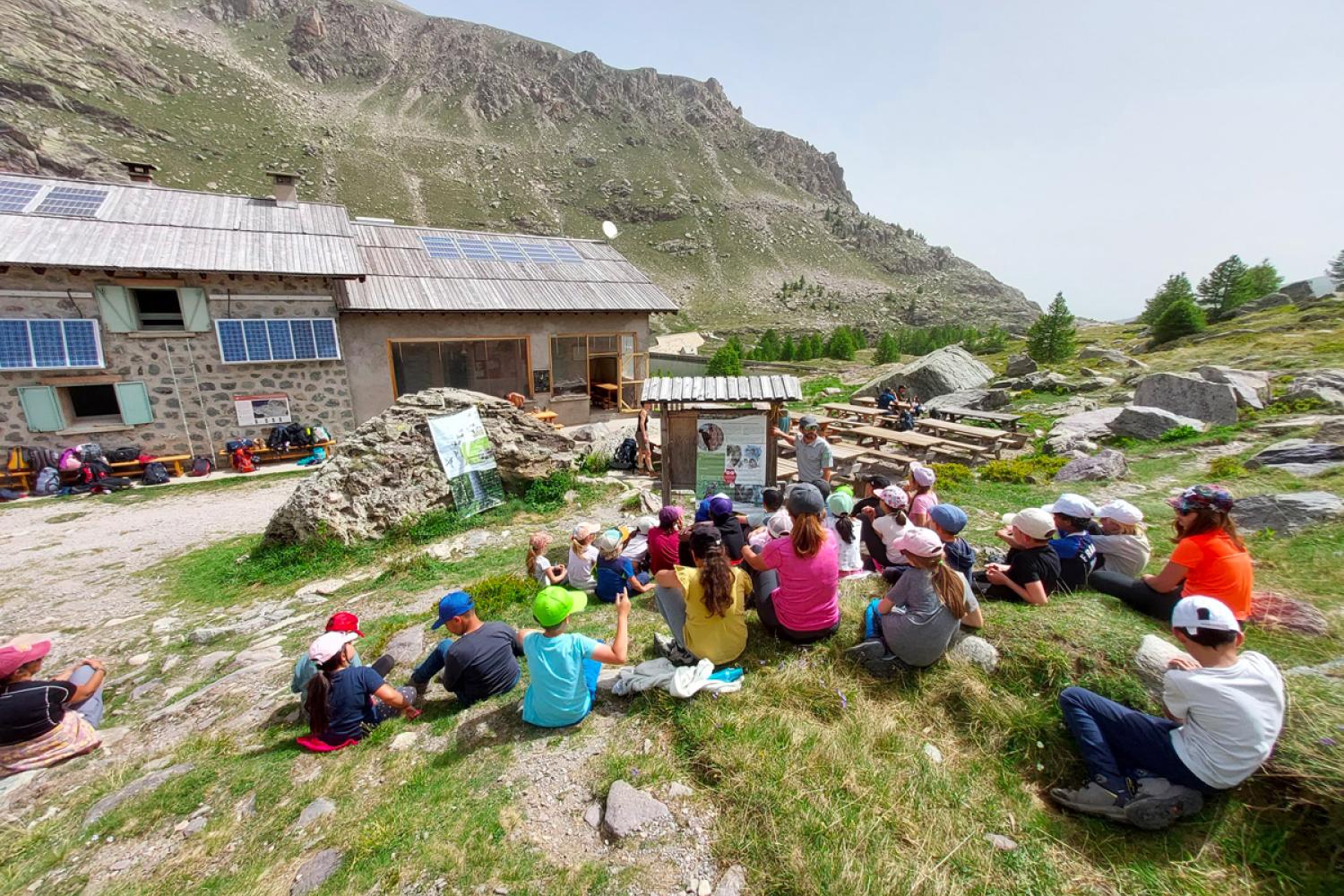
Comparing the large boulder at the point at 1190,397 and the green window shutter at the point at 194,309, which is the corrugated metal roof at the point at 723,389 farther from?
the green window shutter at the point at 194,309

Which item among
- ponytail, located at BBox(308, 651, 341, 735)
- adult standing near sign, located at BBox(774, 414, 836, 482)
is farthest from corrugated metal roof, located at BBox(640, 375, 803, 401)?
ponytail, located at BBox(308, 651, 341, 735)

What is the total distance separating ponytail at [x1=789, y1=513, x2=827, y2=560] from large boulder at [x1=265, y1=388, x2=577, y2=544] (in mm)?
8355

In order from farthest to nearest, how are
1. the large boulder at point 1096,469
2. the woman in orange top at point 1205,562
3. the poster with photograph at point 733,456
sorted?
1. the large boulder at point 1096,469
2. the poster with photograph at point 733,456
3. the woman in orange top at point 1205,562

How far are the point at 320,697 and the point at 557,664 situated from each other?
209 cm

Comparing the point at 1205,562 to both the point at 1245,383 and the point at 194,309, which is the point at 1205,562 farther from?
the point at 194,309

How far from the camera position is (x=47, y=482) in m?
13.1

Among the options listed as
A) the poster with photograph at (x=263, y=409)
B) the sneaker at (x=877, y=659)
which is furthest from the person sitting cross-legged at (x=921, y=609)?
the poster with photograph at (x=263, y=409)

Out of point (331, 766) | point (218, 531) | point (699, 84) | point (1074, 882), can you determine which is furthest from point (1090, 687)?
point (699, 84)

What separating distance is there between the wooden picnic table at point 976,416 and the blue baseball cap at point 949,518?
12.5 metres

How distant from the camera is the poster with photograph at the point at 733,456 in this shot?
8945 millimetres

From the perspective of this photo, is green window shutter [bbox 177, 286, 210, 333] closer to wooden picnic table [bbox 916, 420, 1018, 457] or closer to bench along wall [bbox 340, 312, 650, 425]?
bench along wall [bbox 340, 312, 650, 425]

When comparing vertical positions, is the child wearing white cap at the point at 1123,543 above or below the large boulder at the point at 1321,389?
below

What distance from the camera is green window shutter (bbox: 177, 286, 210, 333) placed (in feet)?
46.8

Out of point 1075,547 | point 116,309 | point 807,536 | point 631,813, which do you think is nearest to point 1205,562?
point 1075,547
